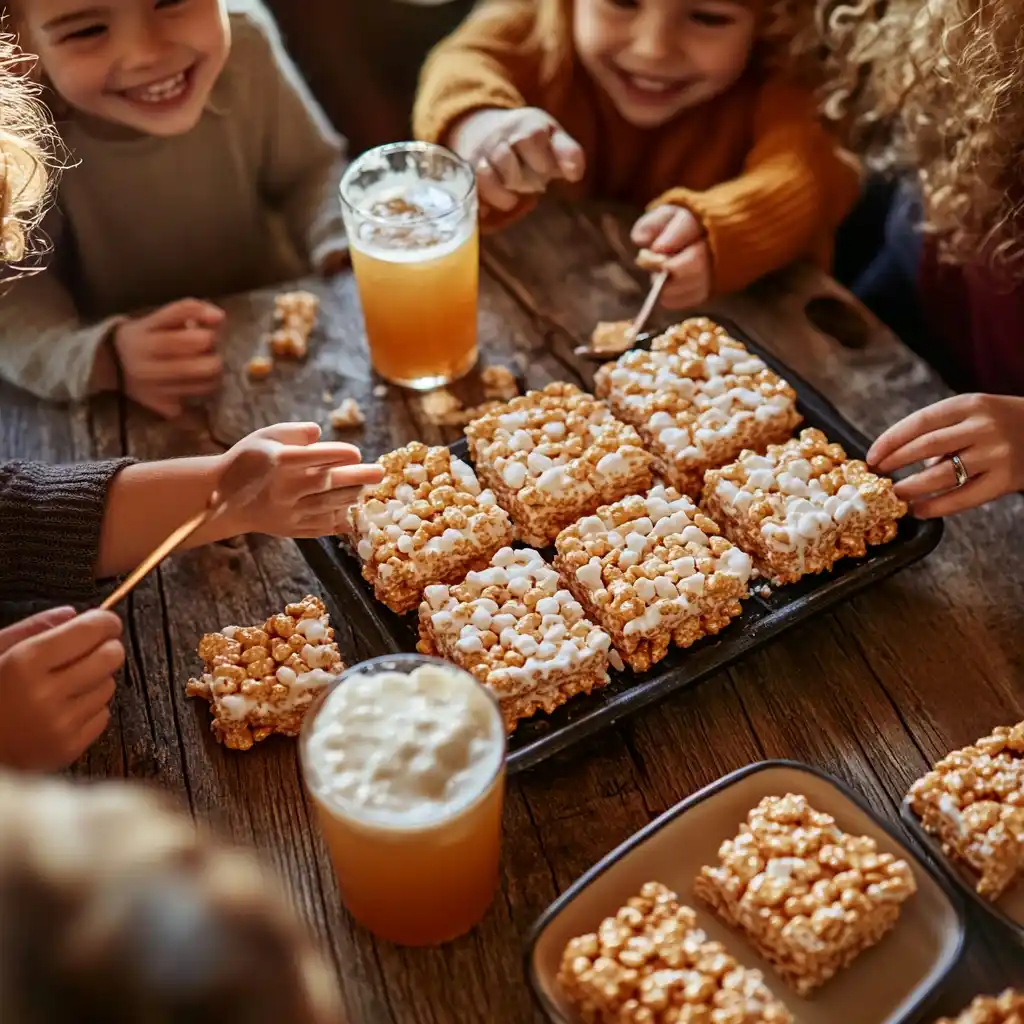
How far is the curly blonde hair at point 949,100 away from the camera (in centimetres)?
128

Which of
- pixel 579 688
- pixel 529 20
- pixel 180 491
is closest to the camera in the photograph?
pixel 579 688

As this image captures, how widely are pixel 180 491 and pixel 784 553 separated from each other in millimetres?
619

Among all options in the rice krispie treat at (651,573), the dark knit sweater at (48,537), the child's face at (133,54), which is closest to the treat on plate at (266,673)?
the dark knit sweater at (48,537)

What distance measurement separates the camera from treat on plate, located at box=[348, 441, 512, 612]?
1.14m

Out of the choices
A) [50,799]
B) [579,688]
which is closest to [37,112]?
[579,688]

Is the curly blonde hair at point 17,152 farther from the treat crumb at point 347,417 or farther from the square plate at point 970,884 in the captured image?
the square plate at point 970,884

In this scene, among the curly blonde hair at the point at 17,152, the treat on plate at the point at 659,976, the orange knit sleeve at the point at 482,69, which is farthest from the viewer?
the orange knit sleeve at the point at 482,69

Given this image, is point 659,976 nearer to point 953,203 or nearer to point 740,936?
point 740,936

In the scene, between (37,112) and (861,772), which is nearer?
(861,772)

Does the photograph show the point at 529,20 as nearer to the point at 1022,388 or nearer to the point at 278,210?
the point at 278,210

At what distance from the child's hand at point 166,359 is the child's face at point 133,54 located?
26 cm

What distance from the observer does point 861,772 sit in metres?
1.08

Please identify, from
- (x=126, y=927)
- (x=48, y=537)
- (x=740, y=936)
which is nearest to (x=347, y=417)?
(x=48, y=537)

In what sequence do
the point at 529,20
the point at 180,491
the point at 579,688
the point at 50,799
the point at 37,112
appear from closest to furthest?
the point at 50,799 < the point at 579,688 < the point at 180,491 < the point at 37,112 < the point at 529,20
